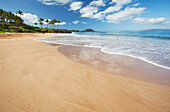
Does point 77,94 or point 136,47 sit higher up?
point 136,47

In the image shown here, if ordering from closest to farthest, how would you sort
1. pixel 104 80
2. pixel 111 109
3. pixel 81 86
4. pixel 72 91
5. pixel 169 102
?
pixel 111 109 < pixel 169 102 < pixel 72 91 < pixel 81 86 < pixel 104 80

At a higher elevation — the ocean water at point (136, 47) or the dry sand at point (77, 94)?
the ocean water at point (136, 47)

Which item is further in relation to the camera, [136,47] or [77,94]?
[136,47]

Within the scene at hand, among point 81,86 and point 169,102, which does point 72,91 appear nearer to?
point 81,86

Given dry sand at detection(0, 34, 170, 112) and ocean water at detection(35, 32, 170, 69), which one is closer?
dry sand at detection(0, 34, 170, 112)

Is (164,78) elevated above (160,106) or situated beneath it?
elevated above

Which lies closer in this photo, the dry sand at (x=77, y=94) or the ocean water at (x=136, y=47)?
the dry sand at (x=77, y=94)

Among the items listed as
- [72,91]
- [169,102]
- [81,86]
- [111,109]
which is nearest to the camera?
[111,109]

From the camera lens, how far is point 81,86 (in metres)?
2.35

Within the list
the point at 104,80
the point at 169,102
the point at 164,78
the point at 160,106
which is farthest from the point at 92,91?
the point at 164,78

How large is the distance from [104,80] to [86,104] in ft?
3.89

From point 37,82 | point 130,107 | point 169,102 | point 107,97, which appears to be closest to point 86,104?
point 107,97

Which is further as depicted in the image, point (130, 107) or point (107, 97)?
point (107, 97)

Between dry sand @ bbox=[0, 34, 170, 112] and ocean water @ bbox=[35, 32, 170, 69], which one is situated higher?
ocean water @ bbox=[35, 32, 170, 69]
